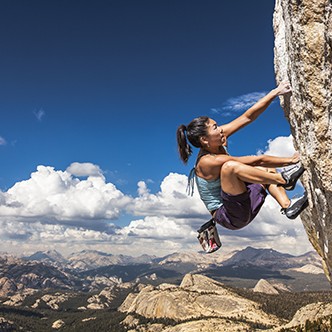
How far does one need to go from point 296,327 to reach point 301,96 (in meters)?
98.9

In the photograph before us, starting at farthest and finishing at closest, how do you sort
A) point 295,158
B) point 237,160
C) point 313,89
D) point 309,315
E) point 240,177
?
point 309,315, point 295,158, point 237,160, point 240,177, point 313,89

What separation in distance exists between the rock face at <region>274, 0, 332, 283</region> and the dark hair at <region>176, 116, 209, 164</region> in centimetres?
197

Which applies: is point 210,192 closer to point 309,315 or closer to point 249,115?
point 249,115

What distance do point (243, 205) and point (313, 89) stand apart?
9.04ft

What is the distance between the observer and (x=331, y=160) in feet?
20.0

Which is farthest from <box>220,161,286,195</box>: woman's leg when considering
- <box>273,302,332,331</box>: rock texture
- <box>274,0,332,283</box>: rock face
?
<box>273,302,332,331</box>: rock texture

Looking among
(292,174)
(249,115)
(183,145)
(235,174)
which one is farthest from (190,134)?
(292,174)

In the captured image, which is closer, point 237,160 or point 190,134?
point 237,160

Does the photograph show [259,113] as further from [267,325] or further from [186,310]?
[186,310]

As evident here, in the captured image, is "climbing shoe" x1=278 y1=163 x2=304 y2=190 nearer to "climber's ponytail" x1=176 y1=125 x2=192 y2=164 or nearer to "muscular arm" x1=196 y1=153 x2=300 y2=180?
"muscular arm" x1=196 y1=153 x2=300 y2=180

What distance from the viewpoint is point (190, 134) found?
762 cm

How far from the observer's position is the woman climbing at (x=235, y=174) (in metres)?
6.86

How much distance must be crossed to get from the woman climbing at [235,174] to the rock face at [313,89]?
0.43 metres

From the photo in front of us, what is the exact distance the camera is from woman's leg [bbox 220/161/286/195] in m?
6.63
